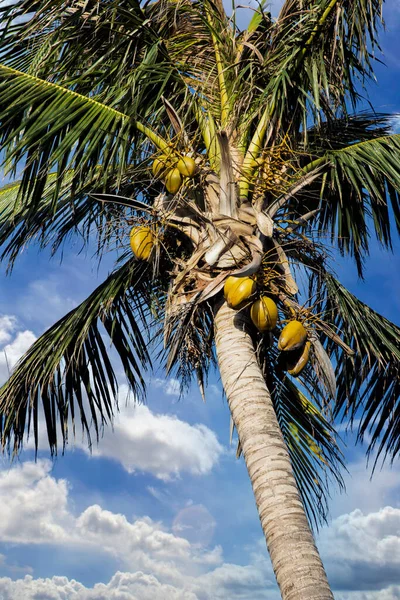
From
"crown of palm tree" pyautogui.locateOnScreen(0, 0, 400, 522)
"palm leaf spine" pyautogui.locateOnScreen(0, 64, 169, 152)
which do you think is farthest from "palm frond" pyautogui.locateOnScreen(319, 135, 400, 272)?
"palm leaf spine" pyautogui.locateOnScreen(0, 64, 169, 152)

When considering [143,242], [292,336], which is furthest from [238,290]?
[143,242]

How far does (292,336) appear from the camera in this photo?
4234 millimetres

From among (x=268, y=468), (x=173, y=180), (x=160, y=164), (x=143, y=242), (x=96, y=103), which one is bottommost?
(x=268, y=468)

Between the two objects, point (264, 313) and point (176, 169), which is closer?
point (264, 313)

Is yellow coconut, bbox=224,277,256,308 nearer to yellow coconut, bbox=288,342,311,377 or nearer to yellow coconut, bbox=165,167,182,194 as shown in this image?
yellow coconut, bbox=288,342,311,377

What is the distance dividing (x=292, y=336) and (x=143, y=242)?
1.26 metres

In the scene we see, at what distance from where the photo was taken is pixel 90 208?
237 inches

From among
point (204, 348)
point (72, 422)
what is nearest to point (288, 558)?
point (204, 348)

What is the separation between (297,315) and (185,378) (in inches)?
69.0

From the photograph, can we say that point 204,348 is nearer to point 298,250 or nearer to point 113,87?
point 298,250

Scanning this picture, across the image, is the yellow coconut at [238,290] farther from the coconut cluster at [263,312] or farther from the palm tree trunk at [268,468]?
the palm tree trunk at [268,468]

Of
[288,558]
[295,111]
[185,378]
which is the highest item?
[295,111]

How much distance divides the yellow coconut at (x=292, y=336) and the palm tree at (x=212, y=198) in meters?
0.01

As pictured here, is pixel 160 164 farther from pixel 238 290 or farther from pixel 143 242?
pixel 238 290
